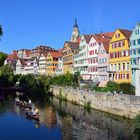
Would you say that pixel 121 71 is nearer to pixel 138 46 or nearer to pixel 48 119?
pixel 138 46

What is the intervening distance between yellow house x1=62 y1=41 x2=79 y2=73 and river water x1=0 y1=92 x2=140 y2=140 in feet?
121

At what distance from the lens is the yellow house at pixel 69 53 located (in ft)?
312

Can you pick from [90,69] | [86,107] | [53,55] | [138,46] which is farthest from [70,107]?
[53,55]

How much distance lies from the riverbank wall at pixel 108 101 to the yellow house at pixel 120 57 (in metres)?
9.08

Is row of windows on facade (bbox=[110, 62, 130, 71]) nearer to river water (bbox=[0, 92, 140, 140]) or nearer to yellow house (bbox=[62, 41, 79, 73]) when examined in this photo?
river water (bbox=[0, 92, 140, 140])

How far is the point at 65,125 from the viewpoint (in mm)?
45219

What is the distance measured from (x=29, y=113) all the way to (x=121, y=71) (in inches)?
938

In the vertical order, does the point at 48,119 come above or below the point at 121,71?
below

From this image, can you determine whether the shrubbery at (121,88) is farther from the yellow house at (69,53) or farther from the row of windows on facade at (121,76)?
the yellow house at (69,53)

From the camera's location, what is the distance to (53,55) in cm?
11456

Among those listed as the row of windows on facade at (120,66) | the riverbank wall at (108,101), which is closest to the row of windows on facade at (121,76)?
the row of windows on facade at (120,66)

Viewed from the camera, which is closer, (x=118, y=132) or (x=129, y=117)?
(x=118, y=132)

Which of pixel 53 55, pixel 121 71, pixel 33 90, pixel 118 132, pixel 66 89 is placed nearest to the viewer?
pixel 118 132

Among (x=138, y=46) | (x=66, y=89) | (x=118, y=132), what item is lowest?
(x=118, y=132)
